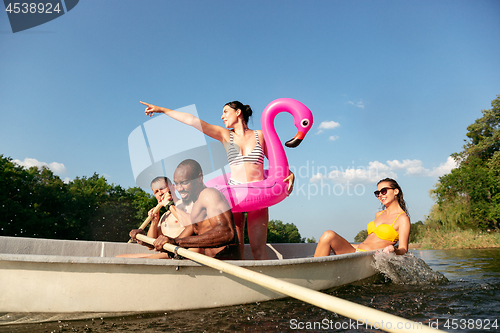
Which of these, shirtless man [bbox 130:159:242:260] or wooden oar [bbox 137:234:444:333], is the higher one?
shirtless man [bbox 130:159:242:260]

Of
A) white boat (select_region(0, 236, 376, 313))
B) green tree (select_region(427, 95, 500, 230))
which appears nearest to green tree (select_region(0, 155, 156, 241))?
white boat (select_region(0, 236, 376, 313))

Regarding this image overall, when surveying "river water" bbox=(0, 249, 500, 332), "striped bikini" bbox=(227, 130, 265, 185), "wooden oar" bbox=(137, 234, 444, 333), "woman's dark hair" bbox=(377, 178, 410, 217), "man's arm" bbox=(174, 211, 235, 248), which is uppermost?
"striped bikini" bbox=(227, 130, 265, 185)

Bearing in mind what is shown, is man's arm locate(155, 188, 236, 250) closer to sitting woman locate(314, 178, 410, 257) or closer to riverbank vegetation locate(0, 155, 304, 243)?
sitting woman locate(314, 178, 410, 257)

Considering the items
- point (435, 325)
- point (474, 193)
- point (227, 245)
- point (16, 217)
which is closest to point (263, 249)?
point (227, 245)

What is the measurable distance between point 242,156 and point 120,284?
2025 mm

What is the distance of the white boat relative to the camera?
8.48ft

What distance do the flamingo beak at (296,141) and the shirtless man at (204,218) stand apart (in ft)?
4.73

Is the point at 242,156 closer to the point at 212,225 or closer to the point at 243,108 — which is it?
the point at 243,108

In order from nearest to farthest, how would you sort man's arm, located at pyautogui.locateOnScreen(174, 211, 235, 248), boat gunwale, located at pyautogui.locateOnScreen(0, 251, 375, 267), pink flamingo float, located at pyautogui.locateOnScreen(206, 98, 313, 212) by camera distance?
boat gunwale, located at pyautogui.locateOnScreen(0, 251, 375, 267), man's arm, located at pyautogui.locateOnScreen(174, 211, 235, 248), pink flamingo float, located at pyautogui.locateOnScreen(206, 98, 313, 212)

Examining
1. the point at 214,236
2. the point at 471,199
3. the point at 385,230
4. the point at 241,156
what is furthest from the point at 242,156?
the point at 471,199

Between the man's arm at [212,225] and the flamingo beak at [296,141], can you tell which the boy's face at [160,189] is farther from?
the flamingo beak at [296,141]

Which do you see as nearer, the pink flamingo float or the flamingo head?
the pink flamingo float

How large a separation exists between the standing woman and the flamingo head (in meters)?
0.40

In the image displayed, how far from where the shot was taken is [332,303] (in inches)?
74.7
